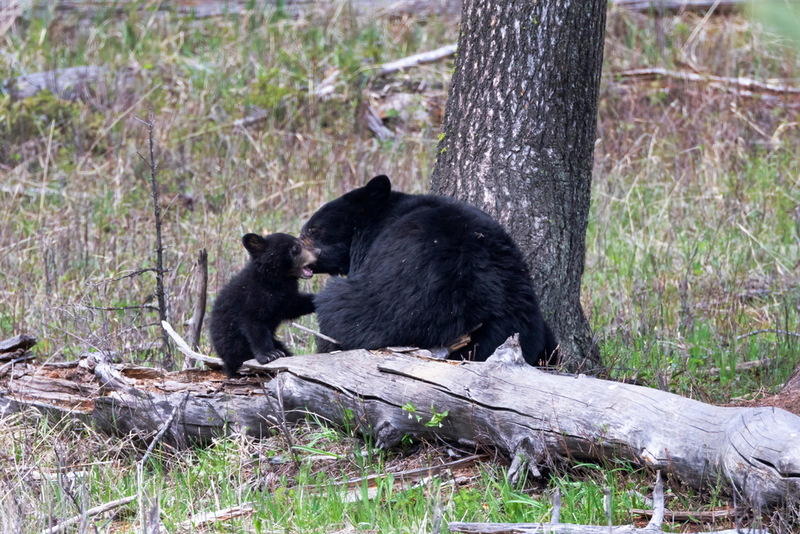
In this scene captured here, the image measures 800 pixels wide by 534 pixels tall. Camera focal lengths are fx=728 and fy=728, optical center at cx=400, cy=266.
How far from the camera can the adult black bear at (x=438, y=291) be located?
351cm

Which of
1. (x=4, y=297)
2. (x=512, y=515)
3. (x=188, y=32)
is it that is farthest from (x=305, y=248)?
(x=188, y=32)

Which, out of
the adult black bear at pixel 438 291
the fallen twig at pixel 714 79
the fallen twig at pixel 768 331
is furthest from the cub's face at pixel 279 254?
the fallen twig at pixel 714 79

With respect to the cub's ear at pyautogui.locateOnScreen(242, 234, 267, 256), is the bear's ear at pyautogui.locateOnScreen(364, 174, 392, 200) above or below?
above

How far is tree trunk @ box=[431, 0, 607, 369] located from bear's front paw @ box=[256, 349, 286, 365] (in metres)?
1.45

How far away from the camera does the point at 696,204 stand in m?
7.21

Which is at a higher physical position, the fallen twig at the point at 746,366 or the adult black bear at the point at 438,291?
the adult black bear at the point at 438,291

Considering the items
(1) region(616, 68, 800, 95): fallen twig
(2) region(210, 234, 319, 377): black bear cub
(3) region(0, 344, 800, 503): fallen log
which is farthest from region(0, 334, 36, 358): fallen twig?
(1) region(616, 68, 800, 95): fallen twig

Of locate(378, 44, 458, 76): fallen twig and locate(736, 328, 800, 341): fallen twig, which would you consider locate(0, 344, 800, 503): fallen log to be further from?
locate(378, 44, 458, 76): fallen twig

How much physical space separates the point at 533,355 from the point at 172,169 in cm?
584

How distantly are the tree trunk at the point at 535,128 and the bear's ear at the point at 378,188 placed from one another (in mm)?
464

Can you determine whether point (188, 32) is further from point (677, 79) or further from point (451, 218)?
point (451, 218)

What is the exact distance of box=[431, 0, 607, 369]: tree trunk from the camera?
13.2ft

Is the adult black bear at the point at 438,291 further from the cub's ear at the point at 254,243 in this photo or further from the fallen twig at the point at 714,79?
the fallen twig at the point at 714,79

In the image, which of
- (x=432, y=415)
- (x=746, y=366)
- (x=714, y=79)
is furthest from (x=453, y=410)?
(x=714, y=79)
